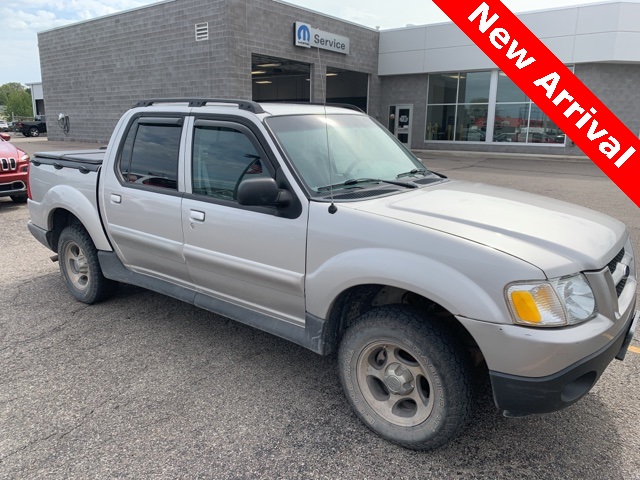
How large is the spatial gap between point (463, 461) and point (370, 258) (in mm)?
1196

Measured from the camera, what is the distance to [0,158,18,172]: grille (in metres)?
9.48

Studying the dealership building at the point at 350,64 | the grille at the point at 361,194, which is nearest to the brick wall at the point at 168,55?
the dealership building at the point at 350,64

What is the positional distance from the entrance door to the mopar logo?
22.7 feet

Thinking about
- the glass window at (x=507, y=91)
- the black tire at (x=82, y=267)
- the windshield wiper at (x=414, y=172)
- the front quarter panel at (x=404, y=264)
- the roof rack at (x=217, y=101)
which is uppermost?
the glass window at (x=507, y=91)

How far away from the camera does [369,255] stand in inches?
108

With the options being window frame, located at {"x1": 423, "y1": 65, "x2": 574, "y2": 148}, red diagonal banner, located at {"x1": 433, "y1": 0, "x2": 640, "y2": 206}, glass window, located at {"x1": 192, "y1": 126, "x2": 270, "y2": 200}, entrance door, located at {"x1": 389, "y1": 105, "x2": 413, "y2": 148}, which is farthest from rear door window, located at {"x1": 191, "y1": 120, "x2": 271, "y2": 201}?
entrance door, located at {"x1": 389, "y1": 105, "x2": 413, "y2": 148}

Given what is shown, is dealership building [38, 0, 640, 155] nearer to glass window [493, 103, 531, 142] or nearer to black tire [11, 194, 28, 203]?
glass window [493, 103, 531, 142]

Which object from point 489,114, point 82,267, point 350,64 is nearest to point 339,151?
point 82,267

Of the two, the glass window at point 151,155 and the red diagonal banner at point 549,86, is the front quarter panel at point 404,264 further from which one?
the red diagonal banner at point 549,86

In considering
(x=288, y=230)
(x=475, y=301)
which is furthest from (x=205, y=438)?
(x=475, y=301)

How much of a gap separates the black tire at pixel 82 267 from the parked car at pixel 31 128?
4198 cm

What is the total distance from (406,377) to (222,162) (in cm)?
192

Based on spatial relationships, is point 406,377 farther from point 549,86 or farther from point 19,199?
point 19,199

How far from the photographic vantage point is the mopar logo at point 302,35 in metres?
21.9
